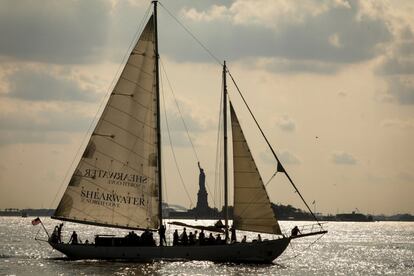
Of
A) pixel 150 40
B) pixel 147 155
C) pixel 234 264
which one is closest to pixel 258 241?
pixel 234 264

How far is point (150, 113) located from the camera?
81625mm

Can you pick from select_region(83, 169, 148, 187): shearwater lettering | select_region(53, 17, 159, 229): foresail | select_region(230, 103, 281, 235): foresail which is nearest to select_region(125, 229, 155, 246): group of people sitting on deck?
select_region(53, 17, 159, 229): foresail

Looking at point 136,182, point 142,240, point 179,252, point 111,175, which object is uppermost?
point 111,175

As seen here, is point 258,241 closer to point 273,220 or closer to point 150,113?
point 273,220

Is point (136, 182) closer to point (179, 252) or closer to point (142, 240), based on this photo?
point (142, 240)

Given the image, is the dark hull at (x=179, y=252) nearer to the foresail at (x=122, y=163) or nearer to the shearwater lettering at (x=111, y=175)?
the foresail at (x=122, y=163)

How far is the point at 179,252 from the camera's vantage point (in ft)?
266

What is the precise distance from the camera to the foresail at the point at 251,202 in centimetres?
8100

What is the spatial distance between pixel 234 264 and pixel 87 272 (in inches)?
554

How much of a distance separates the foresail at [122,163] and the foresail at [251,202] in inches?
279

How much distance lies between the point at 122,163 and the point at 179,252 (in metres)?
8.89

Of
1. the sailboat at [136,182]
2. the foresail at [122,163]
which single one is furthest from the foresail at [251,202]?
the foresail at [122,163]

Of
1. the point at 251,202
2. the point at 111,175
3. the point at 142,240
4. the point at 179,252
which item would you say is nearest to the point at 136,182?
the point at 111,175

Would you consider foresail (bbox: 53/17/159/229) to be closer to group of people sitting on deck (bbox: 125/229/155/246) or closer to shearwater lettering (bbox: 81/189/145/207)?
shearwater lettering (bbox: 81/189/145/207)
